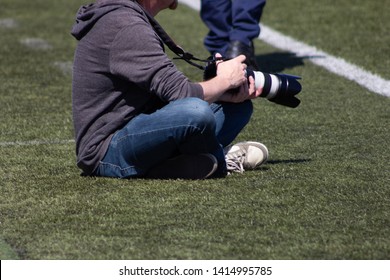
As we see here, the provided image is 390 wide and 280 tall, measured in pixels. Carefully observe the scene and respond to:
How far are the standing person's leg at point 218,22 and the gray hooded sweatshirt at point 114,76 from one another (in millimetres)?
3253

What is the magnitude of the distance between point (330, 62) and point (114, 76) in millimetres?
3705

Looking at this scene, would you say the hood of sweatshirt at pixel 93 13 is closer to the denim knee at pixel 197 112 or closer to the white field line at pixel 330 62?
the denim knee at pixel 197 112

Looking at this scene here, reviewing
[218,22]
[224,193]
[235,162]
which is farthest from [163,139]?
[218,22]

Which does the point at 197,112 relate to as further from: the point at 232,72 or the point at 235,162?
the point at 235,162

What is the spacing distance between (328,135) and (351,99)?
104cm

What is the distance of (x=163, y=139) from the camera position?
16.4 feet

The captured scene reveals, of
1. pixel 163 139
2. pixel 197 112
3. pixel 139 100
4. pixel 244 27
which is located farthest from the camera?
pixel 244 27

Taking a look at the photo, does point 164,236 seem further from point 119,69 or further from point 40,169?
point 40,169

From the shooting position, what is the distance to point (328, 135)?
618cm

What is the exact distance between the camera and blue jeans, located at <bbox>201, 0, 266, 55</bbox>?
8258 mm

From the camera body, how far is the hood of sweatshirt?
437mm

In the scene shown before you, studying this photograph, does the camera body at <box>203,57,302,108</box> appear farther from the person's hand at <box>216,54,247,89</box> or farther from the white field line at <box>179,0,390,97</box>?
the white field line at <box>179,0,390,97</box>

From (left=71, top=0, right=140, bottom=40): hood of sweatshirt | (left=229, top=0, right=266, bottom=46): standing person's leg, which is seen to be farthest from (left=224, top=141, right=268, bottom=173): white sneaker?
(left=229, top=0, right=266, bottom=46): standing person's leg
